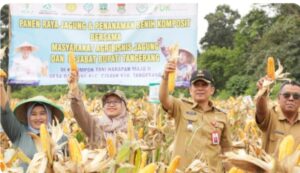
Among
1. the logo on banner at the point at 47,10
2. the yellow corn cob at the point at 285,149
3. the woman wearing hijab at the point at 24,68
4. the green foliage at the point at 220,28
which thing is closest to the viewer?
the yellow corn cob at the point at 285,149

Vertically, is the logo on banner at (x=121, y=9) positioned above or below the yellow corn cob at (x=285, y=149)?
above

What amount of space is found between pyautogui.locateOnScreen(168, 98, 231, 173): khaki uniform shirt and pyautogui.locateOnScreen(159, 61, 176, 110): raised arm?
79 mm

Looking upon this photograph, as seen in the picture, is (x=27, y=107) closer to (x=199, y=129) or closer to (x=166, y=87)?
(x=166, y=87)

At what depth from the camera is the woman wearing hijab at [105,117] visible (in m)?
3.21

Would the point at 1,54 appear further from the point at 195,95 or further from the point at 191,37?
the point at 191,37

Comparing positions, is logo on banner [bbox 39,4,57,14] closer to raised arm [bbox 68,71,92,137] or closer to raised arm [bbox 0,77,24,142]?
raised arm [bbox 68,71,92,137]

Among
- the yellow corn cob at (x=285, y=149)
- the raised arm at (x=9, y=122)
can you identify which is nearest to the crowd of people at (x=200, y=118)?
the raised arm at (x=9, y=122)

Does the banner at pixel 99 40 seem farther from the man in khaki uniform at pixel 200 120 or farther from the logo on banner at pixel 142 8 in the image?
the man in khaki uniform at pixel 200 120

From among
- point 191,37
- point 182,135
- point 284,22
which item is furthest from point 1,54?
point 284,22

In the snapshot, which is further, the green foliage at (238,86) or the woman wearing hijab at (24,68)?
the green foliage at (238,86)

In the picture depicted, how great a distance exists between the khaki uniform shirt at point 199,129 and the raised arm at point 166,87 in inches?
3.1

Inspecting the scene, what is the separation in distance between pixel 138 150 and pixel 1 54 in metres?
0.86

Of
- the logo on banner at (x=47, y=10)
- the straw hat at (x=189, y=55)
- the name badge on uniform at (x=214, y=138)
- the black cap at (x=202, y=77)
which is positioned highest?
the logo on banner at (x=47, y=10)

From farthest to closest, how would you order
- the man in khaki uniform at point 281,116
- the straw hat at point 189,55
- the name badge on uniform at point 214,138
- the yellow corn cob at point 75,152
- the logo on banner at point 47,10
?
the logo on banner at point 47,10, the straw hat at point 189,55, the name badge on uniform at point 214,138, the man in khaki uniform at point 281,116, the yellow corn cob at point 75,152
